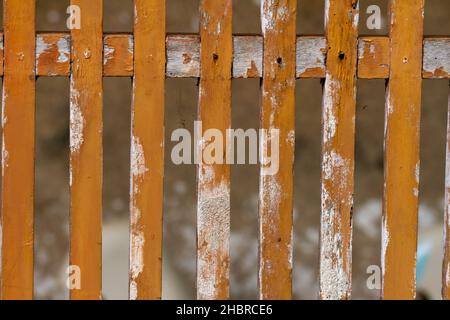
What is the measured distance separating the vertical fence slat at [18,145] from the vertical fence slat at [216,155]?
47cm

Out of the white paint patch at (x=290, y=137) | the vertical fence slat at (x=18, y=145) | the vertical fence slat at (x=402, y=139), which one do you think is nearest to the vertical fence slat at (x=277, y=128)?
the white paint patch at (x=290, y=137)

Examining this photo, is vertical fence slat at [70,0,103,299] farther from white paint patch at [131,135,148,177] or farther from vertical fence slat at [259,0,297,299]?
vertical fence slat at [259,0,297,299]

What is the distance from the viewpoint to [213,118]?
8.95 feet

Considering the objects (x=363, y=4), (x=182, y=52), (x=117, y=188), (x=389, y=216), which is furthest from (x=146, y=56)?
(x=363, y=4)

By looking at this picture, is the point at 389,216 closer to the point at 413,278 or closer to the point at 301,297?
the point at 413,278

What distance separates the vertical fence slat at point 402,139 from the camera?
2766mm

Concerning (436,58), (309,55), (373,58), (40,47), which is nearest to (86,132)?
(40,47)

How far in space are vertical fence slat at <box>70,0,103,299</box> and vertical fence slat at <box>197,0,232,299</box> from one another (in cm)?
28

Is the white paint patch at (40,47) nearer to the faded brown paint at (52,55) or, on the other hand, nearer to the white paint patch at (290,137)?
the faded brown paint at (52,55)

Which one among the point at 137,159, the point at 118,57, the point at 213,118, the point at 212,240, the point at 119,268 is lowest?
the point at 119,268

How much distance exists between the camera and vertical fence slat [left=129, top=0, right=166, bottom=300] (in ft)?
8.89

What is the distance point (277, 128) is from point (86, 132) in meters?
0.53

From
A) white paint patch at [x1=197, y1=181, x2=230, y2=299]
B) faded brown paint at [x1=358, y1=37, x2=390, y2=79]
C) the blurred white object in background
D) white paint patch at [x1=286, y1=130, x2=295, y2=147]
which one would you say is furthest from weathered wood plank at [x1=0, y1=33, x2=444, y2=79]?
the blurred white object in background

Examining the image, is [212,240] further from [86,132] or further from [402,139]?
[402,139]
